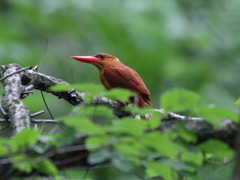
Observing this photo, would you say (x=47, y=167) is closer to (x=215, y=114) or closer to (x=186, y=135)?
(x=186, y=135)

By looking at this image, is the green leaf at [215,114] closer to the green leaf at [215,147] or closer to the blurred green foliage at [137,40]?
the green leaf at [215,147]

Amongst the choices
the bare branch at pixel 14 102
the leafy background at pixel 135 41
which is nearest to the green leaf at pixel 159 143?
the bare branch at pixel 14 102

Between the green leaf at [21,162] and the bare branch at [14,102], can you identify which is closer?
the green leaf at [21,162]

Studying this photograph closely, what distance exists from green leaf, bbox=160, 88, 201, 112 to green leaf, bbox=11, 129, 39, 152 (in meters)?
0.45

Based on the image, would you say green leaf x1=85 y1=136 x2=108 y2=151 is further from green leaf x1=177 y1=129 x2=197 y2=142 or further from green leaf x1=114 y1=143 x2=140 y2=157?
green leaf x1=177 y1=129 x2=197 y2=142

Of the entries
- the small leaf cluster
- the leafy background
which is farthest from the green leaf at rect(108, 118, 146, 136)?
the leafy background

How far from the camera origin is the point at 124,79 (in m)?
4.16

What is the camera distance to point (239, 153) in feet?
5.65

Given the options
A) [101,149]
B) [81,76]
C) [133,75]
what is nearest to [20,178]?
[101,149]

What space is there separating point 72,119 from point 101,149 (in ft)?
0.62

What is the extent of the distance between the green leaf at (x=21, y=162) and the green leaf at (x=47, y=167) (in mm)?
54

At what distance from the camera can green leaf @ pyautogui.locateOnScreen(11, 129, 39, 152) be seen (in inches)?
74.2

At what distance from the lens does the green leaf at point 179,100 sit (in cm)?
192

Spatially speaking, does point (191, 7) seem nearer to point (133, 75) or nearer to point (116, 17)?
point (116, 17)
